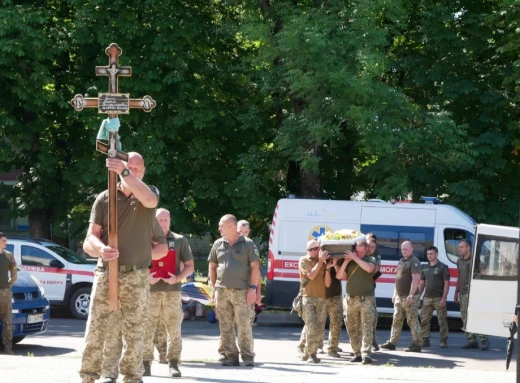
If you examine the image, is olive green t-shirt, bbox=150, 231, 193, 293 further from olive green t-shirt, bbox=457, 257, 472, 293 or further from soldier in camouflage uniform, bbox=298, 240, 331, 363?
olive green t-shirt, bbox=457, 257, 472, 293

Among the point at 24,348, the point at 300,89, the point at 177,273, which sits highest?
the point at 300,89

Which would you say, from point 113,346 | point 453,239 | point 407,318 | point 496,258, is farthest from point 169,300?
point 453,239

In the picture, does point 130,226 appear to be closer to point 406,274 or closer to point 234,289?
point 234,289

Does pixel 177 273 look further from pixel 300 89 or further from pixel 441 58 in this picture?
pixel 441 58

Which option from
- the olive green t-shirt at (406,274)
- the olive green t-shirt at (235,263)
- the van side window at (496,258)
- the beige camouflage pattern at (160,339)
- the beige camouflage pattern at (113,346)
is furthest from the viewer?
the olive green t-shirt at (406,274)

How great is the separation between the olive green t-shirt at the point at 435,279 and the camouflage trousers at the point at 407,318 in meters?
1.28

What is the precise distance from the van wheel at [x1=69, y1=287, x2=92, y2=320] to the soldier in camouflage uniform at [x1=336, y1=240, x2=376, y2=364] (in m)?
8.72

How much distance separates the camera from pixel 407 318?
16.4 metres

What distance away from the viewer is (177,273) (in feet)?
37.5

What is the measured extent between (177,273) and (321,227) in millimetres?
9961

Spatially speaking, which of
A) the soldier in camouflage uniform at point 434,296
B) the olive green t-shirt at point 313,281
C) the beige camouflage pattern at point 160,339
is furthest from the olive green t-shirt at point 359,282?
the beige camouflage pattern at point 160,339

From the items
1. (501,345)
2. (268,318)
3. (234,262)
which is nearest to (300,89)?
(268,318)

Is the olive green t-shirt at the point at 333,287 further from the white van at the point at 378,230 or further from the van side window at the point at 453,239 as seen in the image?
the van side window at the point at 453,239

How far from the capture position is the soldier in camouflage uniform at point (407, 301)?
53.5ft
